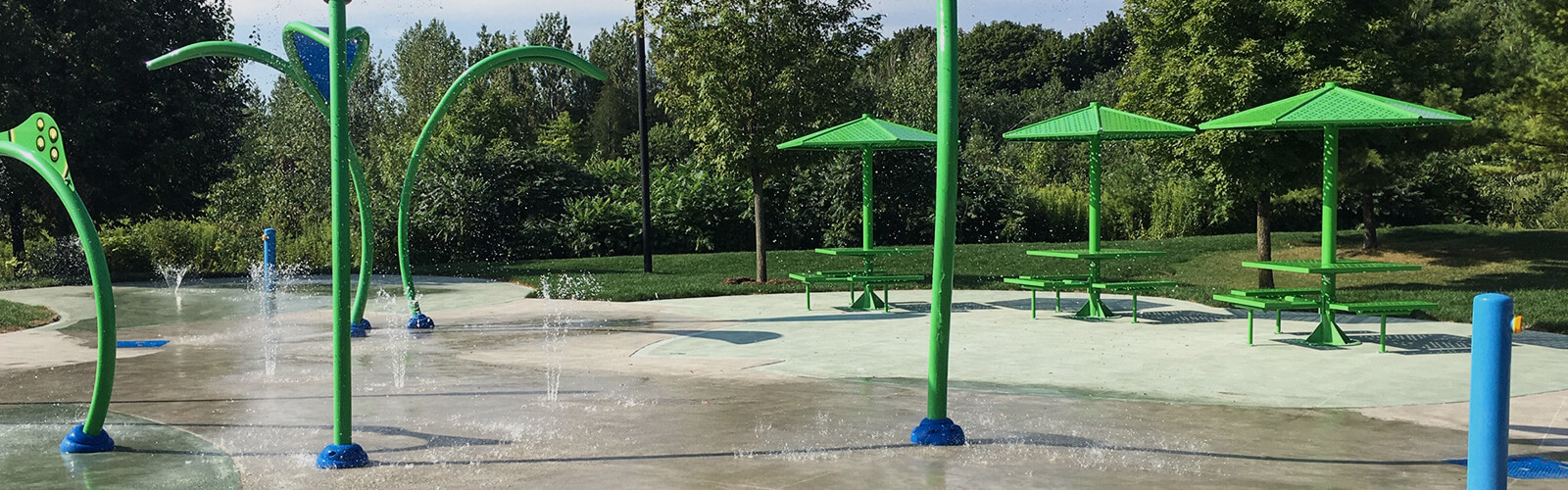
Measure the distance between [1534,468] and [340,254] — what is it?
666 cm

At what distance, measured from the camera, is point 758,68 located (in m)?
18.1

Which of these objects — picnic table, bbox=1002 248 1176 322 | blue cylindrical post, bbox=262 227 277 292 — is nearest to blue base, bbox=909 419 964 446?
picnic table, bbox=1002 248 1176 322

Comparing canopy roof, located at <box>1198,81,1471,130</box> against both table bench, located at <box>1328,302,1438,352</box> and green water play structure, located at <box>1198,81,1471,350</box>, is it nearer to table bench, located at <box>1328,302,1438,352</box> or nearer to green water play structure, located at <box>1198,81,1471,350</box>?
green water play structure, located at <box>1198,81,1471,350</box>

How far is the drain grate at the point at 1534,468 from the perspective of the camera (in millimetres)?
6316

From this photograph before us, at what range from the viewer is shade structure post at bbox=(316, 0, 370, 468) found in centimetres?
649

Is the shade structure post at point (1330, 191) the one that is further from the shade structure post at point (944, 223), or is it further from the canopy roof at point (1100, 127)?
the shade structure post at point (944, 223)

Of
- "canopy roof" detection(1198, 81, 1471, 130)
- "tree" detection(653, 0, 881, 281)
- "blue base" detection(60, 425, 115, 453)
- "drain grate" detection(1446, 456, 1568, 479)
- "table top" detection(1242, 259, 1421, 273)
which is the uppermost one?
"tree" detection(653, 0, 881, 281)

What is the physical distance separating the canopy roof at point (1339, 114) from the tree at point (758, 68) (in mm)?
7193

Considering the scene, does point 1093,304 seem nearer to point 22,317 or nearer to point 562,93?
point 22,317

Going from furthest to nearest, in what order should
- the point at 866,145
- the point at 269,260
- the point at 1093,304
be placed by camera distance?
the point at 269,260 → the point at 866,145 → the point at 1093,304

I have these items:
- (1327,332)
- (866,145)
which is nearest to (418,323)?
(866,145)

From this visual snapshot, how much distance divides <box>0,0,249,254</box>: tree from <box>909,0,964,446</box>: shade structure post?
1869 centimetres

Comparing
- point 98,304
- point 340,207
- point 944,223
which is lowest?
point 98,304

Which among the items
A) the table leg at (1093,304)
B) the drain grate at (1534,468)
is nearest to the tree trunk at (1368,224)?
the table leg at (1093,304)
